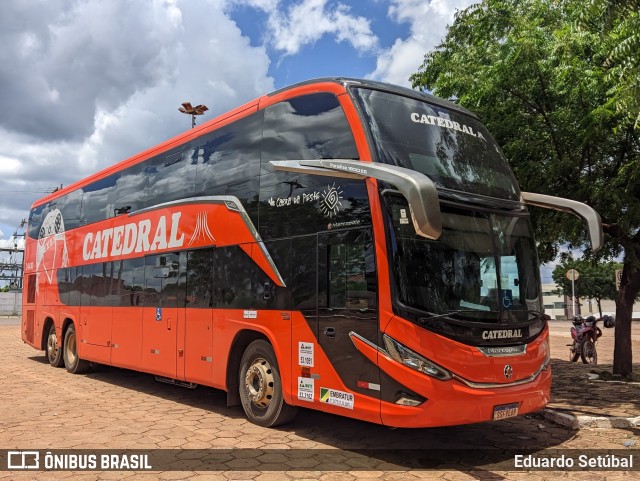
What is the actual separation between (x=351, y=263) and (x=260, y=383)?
7.68 ft

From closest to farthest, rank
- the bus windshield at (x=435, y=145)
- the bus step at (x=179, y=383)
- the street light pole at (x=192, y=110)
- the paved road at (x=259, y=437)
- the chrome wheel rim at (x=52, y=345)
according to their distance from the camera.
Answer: the paved road at (x=259, y=437) → the bus windshield at (x=435, y=145) → the bus step at (x=179, y=383) → the chrome wheel rim at (x=52, y=345) → the street light pole at (x=192, y=110)

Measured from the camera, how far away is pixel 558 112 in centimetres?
1002

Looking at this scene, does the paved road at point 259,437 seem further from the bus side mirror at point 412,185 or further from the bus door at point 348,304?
the bus side mirror at point 412,185

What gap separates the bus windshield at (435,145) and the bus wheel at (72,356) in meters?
9.88

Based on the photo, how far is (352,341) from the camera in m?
6.13

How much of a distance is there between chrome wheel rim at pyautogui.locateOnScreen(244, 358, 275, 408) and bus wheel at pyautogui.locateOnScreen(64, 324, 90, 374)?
7084 millimetres

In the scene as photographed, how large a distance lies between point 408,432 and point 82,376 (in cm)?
881

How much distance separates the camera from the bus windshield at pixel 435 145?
21.1 feet

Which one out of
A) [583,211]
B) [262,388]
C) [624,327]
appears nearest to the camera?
[583,211]

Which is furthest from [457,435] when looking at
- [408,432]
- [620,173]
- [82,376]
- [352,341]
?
[82,376]

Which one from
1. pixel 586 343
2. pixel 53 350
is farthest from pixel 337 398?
pixel 586 343

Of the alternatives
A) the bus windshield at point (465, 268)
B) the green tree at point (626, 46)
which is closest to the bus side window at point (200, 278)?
the bus windshield at point (465, 268)

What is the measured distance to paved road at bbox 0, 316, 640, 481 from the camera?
556 cm

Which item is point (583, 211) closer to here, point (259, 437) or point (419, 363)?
point (419, 363)
